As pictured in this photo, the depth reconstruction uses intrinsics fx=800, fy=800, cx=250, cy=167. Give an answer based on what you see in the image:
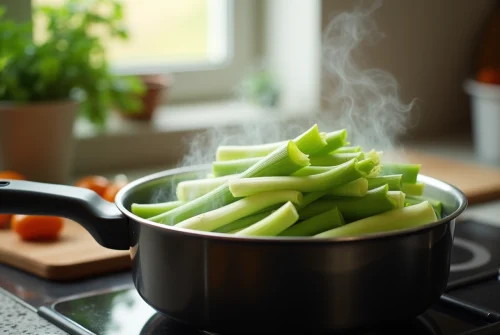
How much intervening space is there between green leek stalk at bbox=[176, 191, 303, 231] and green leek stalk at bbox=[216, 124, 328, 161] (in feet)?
0.22

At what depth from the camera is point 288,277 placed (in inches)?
28.2

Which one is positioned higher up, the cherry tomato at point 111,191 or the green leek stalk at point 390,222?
the green leek stalk at point 390,222

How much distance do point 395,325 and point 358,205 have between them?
125 millimetres

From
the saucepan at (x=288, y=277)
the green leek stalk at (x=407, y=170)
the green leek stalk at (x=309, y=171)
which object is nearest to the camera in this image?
the saucepan at (x=288, y=277)

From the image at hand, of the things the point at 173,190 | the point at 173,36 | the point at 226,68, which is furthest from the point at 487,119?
the point at 173,190

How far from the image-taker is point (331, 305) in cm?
73

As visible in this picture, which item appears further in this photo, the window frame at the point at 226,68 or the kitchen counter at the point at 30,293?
the window frame at the point at 226,68

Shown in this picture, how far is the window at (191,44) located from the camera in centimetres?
205

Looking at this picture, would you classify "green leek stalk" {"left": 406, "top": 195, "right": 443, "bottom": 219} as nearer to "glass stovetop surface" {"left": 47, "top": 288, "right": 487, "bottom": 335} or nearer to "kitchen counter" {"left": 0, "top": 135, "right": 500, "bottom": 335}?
"glass stovetop surface" {"left": 47, "top": 288, "right": 487, "bottom": 335}

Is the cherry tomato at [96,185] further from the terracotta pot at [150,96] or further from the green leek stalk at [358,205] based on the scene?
the green leek stalk at [358,205]

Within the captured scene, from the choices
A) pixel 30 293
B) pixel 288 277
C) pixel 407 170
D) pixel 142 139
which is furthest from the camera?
pixel 142 139

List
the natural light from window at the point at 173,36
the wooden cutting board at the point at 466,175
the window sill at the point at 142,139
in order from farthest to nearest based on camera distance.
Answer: the natural light from window at the point at 173,36 < the window sill at the point at 142,139 < the wooden cutting board at the point at 466,175

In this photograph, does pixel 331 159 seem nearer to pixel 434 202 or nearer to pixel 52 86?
pixel 434 202

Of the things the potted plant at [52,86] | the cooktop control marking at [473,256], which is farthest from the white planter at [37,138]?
the cooktop control marking at [473,256]
